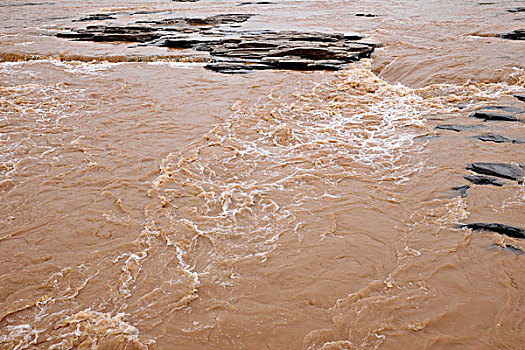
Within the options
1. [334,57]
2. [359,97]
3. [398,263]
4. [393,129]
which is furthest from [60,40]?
[398,263]

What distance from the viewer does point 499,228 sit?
13.6 feet

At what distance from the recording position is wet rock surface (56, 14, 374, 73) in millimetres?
10281

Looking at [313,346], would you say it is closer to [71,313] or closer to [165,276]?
[165,276]

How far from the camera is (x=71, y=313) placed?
11.0 feet

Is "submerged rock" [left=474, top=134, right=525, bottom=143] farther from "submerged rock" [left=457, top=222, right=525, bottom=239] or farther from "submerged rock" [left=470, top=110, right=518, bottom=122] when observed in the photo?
"submerged rock" [left=457, top=222, right=525, bottom=239]

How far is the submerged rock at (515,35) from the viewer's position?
10805 mm

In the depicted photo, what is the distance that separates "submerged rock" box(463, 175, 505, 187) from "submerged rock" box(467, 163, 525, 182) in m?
0.15

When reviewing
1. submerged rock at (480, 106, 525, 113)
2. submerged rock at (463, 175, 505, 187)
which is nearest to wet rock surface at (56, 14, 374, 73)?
submerged rock at (480, 106, 525, 113)

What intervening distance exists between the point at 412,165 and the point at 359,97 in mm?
3065

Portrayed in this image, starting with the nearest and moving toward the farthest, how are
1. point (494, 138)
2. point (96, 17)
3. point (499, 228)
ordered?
point (499, 228)
point (494, 138)
point (96, 17)

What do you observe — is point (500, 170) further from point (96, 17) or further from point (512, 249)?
point (96, 17)

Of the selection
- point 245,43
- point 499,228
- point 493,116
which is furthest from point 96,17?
point 499,228

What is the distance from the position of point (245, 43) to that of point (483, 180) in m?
8.56

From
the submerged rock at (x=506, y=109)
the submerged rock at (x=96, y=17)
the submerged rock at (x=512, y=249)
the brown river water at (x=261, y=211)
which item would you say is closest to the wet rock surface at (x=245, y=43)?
the brown river water at (x=261, y=211)
